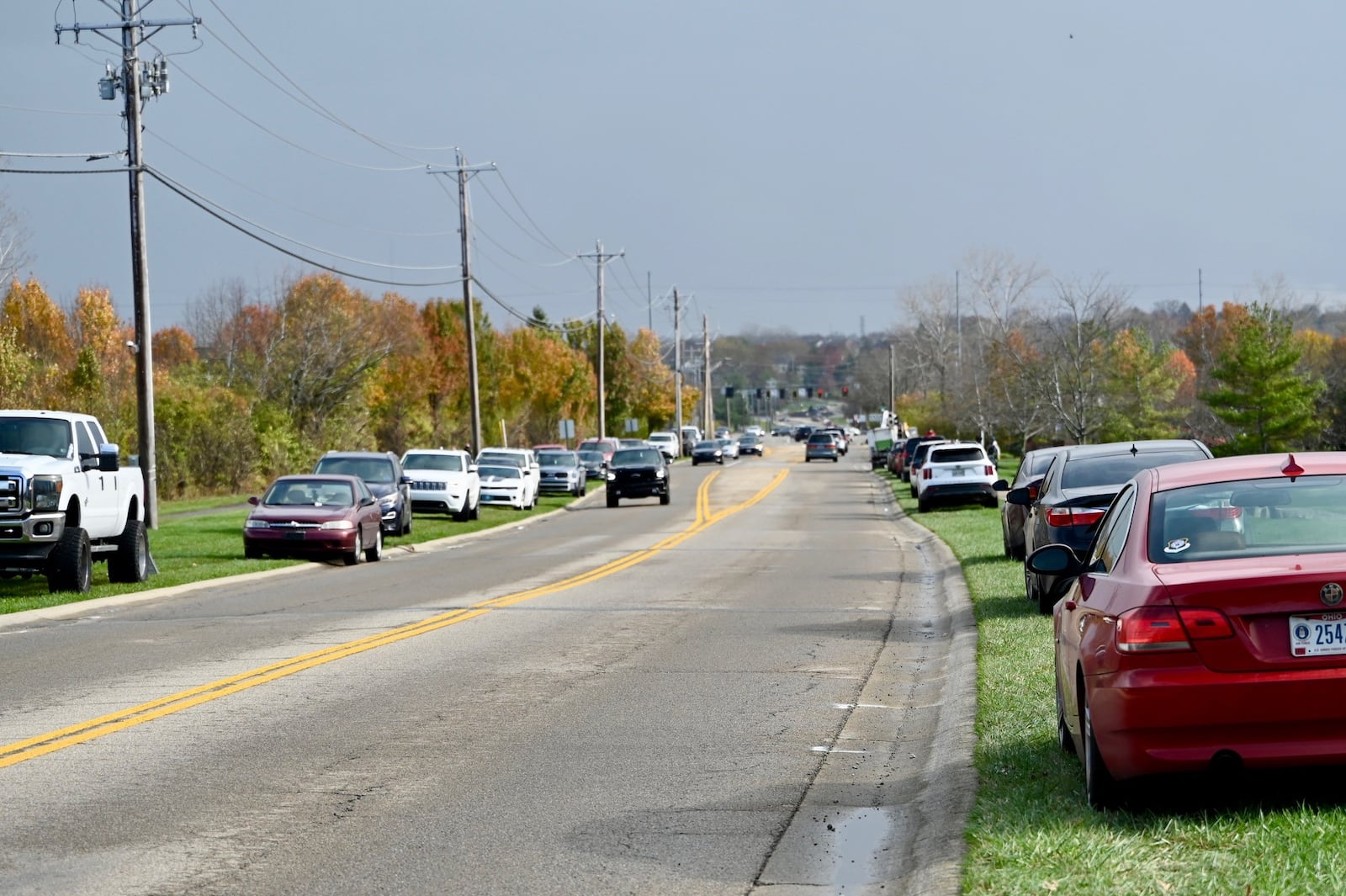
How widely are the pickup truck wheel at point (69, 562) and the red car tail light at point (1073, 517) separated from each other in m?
12.0

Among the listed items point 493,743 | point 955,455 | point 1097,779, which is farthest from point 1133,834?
point 955,455

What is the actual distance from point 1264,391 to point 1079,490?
56838 mm

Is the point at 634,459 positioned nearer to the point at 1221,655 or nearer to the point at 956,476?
the point at 956,476

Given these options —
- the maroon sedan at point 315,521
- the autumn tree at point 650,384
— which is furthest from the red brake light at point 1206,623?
the autumn tree at point 650,384

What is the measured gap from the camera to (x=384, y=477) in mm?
35219

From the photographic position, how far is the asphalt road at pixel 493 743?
6875 mm

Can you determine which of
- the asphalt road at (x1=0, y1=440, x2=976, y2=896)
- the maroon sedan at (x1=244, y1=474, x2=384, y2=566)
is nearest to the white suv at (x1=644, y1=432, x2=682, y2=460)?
the maroon sedan at (x1=244, y1=474, x2=384, y2=566)

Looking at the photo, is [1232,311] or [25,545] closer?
[25,545]

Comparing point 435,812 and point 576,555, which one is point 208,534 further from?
point 435,812

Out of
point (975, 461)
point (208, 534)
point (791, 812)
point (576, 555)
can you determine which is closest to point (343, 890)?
point (791, 812)

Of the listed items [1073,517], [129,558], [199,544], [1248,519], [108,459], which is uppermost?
[108,459]

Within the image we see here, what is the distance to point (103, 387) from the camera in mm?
50250

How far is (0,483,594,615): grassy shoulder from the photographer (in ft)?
70.9

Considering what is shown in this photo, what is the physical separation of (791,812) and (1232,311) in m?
110
